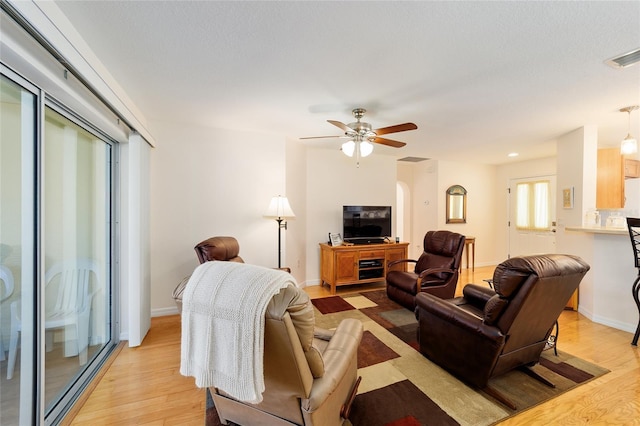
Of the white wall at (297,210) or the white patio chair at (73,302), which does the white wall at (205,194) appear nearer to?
the white wall at (297,210)

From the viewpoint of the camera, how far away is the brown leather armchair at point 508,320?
163 centimetres

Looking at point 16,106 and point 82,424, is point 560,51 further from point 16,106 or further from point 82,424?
point 82,424

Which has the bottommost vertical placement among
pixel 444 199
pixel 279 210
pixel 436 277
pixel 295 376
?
A: pixel 436 277

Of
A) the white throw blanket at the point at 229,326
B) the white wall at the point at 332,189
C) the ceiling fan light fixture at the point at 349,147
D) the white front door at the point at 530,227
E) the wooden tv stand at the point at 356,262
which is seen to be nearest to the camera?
the white throw blanket at the point at 229,326

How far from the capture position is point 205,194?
354 cm

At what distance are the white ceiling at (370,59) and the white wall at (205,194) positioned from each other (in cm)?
37

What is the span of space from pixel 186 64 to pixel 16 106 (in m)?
1.07

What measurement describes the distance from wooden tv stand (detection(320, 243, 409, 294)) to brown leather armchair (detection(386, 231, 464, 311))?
2.39 feet

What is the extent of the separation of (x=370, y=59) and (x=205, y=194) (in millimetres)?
2704

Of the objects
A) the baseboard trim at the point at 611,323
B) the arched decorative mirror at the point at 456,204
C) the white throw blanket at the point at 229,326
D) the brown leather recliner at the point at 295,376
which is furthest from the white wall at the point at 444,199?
the white throw blanket at the point at 229,326

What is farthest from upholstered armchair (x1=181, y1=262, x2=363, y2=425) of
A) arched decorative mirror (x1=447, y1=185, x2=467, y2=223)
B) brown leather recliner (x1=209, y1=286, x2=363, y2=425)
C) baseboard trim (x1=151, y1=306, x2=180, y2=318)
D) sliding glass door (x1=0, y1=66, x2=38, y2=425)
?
arched decorative mirror (x1=447, y1=185, x2=467, y2=223)

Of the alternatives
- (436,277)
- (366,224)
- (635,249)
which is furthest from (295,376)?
(366,224)

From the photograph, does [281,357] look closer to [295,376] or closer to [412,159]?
[295,376]

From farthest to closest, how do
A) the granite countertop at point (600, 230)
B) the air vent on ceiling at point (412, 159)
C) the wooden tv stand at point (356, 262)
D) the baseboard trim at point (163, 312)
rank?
the air vent on ceiling at point (412, 159) < the wooden tv stand at point (356, 262) < the baseboard trim at point (163, 312) < the granite countertop at point (600, 230)
